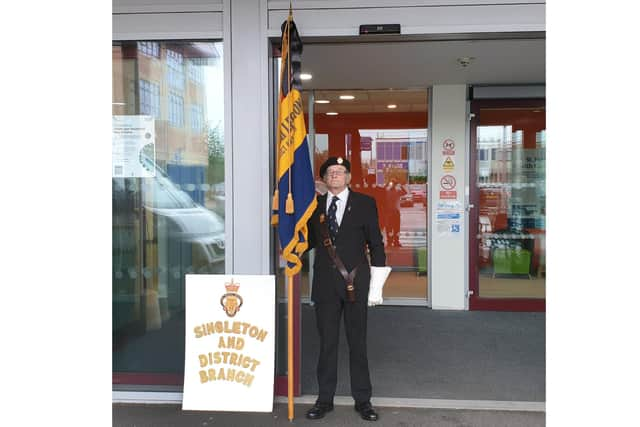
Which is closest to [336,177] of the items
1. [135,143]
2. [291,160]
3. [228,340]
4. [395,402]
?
[291,160]

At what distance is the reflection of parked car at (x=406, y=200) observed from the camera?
328 inches

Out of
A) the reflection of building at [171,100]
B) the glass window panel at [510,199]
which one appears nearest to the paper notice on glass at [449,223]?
the glass window panel at [510,199]

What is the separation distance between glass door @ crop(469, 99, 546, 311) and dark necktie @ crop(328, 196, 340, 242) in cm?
392

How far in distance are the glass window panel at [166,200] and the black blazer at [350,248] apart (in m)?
0.76

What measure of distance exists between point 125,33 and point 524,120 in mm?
5152

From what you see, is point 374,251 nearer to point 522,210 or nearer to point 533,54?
point 533,54

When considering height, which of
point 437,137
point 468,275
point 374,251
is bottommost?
point 468,275

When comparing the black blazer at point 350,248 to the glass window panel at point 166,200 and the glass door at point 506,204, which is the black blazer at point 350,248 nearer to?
the glass window panel at point 166,200

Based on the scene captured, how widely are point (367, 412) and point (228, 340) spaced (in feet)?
3.60

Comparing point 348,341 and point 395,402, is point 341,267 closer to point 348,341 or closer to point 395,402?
point 348,341

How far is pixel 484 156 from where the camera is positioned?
7.74 meters

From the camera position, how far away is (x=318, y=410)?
4129mm
